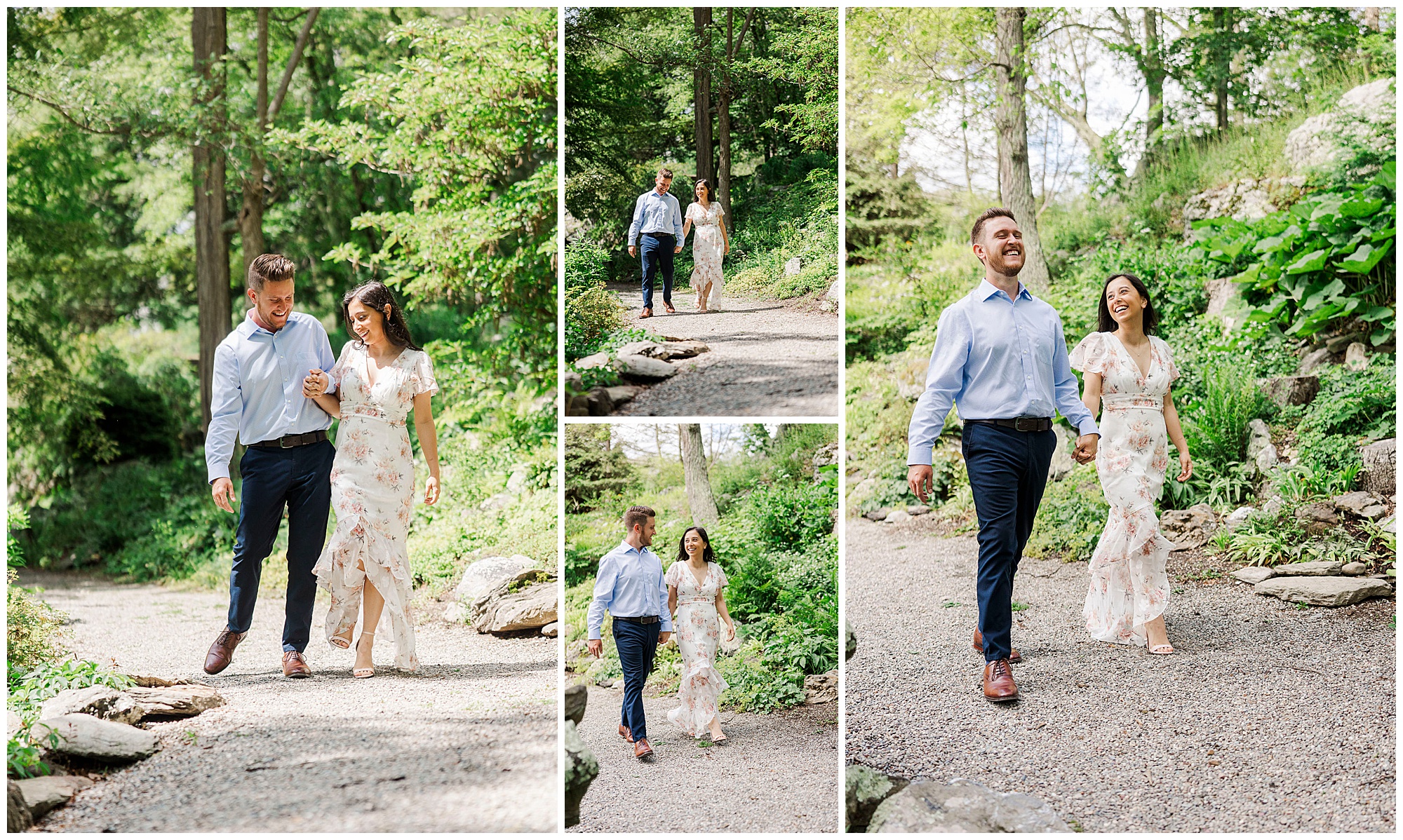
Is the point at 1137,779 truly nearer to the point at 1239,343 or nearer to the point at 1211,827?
the point at 1211,827

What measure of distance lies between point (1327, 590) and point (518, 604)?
14.0 feet

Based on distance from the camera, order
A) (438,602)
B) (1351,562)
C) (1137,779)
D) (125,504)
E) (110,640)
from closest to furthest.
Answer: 1. (1137,779)
2. (1351,562)
3. (110,640)
4. (438,602)
5. (125,504)

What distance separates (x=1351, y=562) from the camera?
506 cm

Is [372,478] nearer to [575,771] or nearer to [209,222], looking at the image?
[575,771]

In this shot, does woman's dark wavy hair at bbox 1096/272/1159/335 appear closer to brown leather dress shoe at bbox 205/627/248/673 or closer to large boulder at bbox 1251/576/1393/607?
large boulder at bbox 1251/576/1393/607

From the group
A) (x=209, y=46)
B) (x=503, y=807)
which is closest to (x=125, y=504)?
(x=209, y=46)

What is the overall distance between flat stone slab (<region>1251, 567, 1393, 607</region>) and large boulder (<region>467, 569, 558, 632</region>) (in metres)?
3.83

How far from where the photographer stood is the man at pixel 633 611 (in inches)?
121

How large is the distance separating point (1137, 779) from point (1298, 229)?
535 cm

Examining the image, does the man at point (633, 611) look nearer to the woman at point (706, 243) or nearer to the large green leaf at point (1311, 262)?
the woman at point (706, 243)

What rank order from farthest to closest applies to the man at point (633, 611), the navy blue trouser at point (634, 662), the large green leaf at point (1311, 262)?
the large green leaf at point (1311, 262), the navy blue trouser at point (634, 662), the man at point (633, 611)

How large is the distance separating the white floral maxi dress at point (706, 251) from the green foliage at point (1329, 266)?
5668mm

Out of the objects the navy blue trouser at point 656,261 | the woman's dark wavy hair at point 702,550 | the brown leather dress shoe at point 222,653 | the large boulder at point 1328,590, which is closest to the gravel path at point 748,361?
the navy blue trouser at point 656,261

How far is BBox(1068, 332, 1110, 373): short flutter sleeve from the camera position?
164 inches
